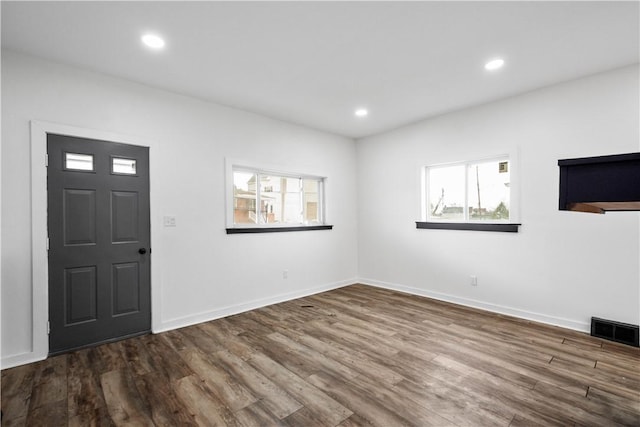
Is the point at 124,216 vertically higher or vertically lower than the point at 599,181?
lower

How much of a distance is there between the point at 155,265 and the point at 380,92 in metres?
3.18

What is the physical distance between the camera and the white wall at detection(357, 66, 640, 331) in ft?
9.55

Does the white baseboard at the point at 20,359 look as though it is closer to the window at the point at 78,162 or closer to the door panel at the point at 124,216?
the door panel at the point at 124,216

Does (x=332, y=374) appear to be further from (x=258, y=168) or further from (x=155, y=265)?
(x=258, y=168)

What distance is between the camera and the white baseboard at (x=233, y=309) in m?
3.32

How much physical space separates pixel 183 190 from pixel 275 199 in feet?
4.60

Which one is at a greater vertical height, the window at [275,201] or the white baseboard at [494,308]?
the window at [275,201]

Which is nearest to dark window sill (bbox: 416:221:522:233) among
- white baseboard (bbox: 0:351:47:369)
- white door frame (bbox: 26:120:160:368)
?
white door frame (bbox: 26:120:160:368)

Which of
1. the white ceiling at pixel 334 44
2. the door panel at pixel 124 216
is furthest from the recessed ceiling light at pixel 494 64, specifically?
the door panel at pixel 124 216

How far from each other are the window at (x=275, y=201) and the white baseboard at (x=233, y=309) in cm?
98

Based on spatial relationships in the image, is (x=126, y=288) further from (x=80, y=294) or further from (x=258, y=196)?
(x=258, y=196)

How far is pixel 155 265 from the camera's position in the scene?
10.6ft

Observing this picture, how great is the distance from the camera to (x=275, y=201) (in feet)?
14.8

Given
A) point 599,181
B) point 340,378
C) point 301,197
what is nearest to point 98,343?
point 340,378
